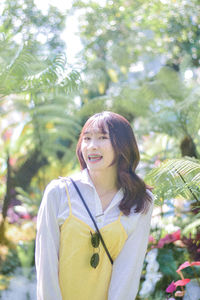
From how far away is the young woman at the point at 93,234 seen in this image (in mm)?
1562

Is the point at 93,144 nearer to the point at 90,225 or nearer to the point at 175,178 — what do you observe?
the point at 90,225

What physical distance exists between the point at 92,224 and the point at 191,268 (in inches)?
60.7

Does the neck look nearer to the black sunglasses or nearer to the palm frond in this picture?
the black sunglasses

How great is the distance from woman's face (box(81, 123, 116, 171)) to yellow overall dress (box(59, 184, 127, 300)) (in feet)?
0.72

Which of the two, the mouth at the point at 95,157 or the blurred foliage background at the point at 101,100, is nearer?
the mouth at the point at 95,157

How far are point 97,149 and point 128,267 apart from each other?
0.53 metres

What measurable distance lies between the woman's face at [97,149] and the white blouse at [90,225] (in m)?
0.10

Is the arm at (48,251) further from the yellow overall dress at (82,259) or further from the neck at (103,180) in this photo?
the neck at (103,180)

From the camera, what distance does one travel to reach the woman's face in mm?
1685

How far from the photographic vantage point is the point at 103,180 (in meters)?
1.76

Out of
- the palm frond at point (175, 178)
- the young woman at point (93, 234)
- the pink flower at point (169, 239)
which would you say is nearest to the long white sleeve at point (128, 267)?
the young woman at point (93, 234)

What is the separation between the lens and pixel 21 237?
4.56m

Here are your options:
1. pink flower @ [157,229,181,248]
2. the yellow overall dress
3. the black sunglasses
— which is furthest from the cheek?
pink flower @ [157,229,181,248]

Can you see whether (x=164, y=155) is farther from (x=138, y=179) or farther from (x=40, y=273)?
(x=40, y=273)
